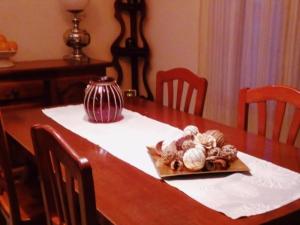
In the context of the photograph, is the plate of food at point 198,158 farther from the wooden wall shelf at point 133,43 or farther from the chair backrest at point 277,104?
the wooden wall shelf at point 133,43

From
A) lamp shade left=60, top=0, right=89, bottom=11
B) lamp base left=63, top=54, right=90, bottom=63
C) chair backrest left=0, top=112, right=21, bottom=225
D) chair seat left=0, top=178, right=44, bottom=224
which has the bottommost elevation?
chair seat left=0, top=178, right=44, bottom=224

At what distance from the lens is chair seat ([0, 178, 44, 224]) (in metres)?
1.58

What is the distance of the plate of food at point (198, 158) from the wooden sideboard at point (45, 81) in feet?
5.33

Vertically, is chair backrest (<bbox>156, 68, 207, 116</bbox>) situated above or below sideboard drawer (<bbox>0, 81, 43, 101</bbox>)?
above

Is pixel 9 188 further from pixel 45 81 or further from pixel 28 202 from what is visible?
pixel 45 81

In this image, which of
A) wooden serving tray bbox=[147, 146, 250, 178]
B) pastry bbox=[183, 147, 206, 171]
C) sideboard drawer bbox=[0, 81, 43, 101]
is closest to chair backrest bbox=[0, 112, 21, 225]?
wooden serving tray bbox=[147, 146, 250, 178]

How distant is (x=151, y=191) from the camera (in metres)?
1.08

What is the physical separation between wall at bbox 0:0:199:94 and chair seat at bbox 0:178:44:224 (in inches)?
58.8

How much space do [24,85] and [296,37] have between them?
1758 millimetres

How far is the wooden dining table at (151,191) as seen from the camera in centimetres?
94

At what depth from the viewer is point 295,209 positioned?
994 millimetres

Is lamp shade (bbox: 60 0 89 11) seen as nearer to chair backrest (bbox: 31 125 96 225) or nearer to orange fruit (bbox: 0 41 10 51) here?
orange fruit (bbox: 0 41 10 51)

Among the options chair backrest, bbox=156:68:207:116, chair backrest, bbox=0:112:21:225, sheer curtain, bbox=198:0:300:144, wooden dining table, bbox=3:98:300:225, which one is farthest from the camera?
sheer curtain, bbox=198:0:300:144

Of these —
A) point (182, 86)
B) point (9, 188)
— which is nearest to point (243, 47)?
point (182, 86)
